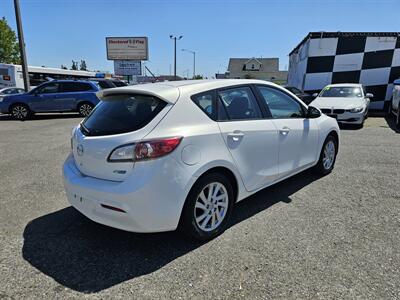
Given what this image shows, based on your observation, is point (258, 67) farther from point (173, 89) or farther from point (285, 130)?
point (173, 89)

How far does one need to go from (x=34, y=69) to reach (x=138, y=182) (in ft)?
90.6

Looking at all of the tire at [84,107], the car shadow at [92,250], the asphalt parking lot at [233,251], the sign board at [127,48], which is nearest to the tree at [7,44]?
the sign board at [127,48]

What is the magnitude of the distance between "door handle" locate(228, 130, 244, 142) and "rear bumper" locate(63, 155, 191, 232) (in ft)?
2.25

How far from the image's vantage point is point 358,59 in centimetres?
1598

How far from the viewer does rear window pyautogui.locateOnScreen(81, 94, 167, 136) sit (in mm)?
2615

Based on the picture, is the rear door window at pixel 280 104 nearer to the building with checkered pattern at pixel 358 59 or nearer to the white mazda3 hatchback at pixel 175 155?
the white mazda3 hatchback at pixel 175 155

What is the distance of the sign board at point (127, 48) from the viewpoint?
32.2m

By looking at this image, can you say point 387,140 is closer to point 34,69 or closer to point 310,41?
point 310,41

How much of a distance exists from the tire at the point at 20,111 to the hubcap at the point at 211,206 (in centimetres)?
1200

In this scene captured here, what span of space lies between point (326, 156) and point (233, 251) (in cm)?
278

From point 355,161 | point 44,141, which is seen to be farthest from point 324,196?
point 44,141

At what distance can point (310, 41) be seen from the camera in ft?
53.3

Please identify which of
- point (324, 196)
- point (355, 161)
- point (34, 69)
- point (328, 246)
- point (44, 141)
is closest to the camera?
point (328, 246)

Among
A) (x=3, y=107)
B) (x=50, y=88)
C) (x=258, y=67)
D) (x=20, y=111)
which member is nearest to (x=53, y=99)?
(x=50, y=88)
